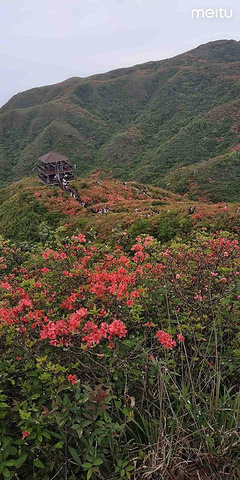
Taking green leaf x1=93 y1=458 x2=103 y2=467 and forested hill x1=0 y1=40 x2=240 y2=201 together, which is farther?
forested hill x1=0 y1=40 x2=240 y2=201

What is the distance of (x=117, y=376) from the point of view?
2.05 m

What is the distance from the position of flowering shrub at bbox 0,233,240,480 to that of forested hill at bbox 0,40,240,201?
21854 mm

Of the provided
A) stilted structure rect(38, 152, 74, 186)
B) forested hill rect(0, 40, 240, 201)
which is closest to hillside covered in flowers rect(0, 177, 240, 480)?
stilted structure rect(38, 152, 74, 186)

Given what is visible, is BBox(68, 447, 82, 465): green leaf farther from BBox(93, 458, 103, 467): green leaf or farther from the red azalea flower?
the red azalea flower

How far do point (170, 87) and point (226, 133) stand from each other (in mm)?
28167

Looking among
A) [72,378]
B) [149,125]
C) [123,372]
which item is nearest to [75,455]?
[72,378]

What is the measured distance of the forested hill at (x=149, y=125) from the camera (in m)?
32.0

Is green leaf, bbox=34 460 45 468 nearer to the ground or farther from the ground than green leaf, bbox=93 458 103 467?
nearer to the ground

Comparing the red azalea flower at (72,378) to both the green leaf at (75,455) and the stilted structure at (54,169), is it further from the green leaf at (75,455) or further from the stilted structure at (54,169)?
the stilted structure at (54,169)

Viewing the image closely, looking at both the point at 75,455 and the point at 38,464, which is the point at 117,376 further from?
the point at 38,464

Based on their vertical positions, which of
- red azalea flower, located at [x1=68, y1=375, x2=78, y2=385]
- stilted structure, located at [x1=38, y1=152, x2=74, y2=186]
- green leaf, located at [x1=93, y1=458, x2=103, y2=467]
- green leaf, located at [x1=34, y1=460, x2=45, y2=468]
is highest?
stilted structure, located at [x1=38, y1=152, x2=74, y2=186]

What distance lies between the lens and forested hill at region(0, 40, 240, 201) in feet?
105

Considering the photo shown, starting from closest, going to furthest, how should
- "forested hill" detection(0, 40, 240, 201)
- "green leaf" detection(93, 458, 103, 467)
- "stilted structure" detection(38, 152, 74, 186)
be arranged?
1. "green leaf" detection(93, 458, 103, 467)
2. "stilted structure" detection(38, 152, 74, 186)
3. "forested hill" detection(0, 40, 240, 201)

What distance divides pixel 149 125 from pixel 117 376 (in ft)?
167
